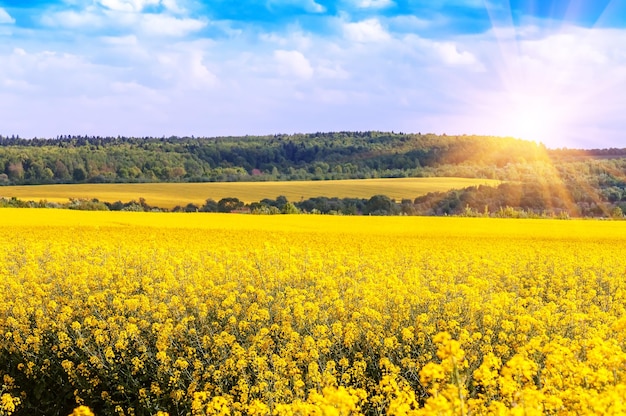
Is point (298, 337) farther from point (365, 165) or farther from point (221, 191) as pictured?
point (365, 165)

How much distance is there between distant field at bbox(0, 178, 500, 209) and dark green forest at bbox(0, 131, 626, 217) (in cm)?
618

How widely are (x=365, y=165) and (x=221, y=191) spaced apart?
47.5 meters

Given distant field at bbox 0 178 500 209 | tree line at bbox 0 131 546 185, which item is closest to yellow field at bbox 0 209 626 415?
distant field at bbox 0 178 500 209

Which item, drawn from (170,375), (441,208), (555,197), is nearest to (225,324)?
(170,375)

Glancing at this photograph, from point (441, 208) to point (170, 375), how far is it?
41116 mm

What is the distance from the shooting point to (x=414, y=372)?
7629mm

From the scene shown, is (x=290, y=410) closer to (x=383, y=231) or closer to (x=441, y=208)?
(x=383, y=231)

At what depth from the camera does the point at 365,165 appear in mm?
107812

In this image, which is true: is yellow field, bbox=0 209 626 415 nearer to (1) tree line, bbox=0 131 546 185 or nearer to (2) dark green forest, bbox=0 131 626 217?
(2) dark green forest, bbox=0 131 626 217

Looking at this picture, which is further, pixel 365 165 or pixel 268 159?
pixel 268 159

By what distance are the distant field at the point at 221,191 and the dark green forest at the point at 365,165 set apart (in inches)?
243

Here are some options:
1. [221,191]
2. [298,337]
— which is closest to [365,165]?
[221,191]

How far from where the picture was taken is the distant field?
58.0 m

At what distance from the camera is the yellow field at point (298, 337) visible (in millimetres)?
5680
